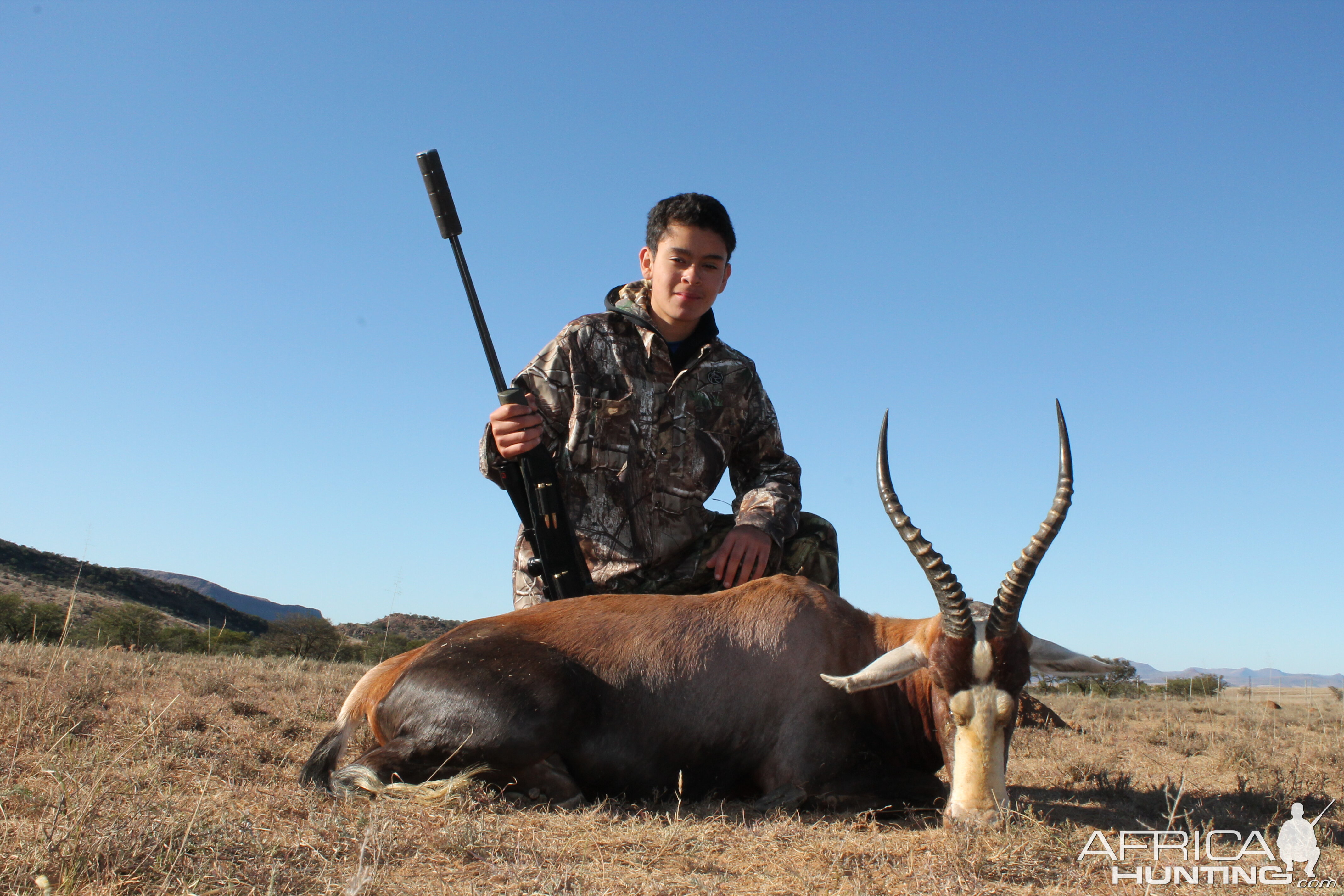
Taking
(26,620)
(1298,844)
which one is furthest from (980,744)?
(26,620)

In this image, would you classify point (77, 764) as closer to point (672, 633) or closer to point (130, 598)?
point (672, 633)

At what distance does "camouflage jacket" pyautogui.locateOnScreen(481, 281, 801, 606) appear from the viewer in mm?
6047

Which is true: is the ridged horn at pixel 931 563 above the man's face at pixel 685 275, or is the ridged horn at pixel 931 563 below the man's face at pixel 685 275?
below

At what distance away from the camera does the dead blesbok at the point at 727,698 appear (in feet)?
13.3

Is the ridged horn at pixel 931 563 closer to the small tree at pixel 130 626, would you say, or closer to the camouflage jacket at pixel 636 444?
the camouflage jacket at pixel 636 444

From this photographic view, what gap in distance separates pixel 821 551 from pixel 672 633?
78.3 inches

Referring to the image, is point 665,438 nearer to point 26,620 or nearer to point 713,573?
point 713,573

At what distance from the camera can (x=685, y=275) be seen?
6.42 metres

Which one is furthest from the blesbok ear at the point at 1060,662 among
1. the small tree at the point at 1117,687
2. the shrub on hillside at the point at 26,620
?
the shrub on hillside at the point at 26,620

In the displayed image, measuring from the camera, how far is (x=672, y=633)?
4.63m

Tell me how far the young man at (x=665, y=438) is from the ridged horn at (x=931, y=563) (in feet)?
4.53

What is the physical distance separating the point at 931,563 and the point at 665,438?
2.43 metres

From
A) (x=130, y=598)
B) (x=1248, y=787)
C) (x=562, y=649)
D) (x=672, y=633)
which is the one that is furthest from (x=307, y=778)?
(x=130, y=598)

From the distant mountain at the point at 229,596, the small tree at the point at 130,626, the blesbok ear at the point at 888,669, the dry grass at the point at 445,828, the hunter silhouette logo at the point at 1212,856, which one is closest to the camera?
the dry grass at the point at 445,828
